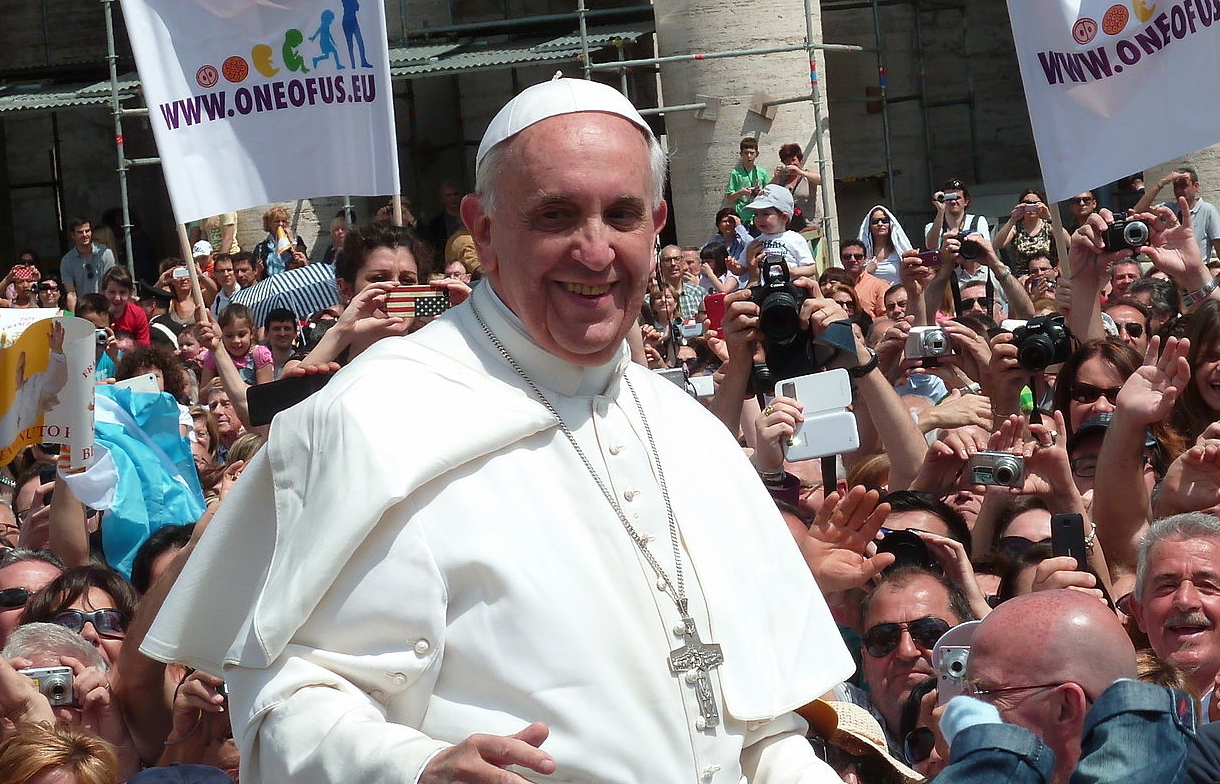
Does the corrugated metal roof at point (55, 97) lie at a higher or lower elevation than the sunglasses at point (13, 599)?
higher

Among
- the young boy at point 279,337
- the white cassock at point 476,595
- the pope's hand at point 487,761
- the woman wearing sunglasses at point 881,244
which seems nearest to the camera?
the pope's hand at point 487,761

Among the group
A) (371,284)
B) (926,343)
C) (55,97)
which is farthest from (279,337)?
(55,97)

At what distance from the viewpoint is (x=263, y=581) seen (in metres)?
2.57

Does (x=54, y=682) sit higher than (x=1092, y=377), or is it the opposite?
(x=1092, y=377)

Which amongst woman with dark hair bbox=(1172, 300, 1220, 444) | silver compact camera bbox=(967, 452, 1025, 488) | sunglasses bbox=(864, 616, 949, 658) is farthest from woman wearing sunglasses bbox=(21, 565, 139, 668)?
woman with dark hair bbox=(1172, 300, 1220, 444)

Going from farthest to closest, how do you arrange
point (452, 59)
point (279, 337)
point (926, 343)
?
1. point (452, 59)
2. point (279, 337)
3. point (926, 343)

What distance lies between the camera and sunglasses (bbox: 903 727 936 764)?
426 cm

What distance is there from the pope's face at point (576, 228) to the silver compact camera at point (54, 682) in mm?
2315

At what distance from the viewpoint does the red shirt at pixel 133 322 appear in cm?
1245

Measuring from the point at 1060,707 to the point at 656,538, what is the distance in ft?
2.86

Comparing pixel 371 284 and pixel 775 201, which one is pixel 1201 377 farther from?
pixel 775 201

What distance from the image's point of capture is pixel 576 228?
2.66 metres

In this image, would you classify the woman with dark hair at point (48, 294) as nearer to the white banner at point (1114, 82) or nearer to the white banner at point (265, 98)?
the white banner at point (265, 98)

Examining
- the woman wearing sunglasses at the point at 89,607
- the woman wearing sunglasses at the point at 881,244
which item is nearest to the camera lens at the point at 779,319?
the woman wearing sunglasses at the point at 89,607
